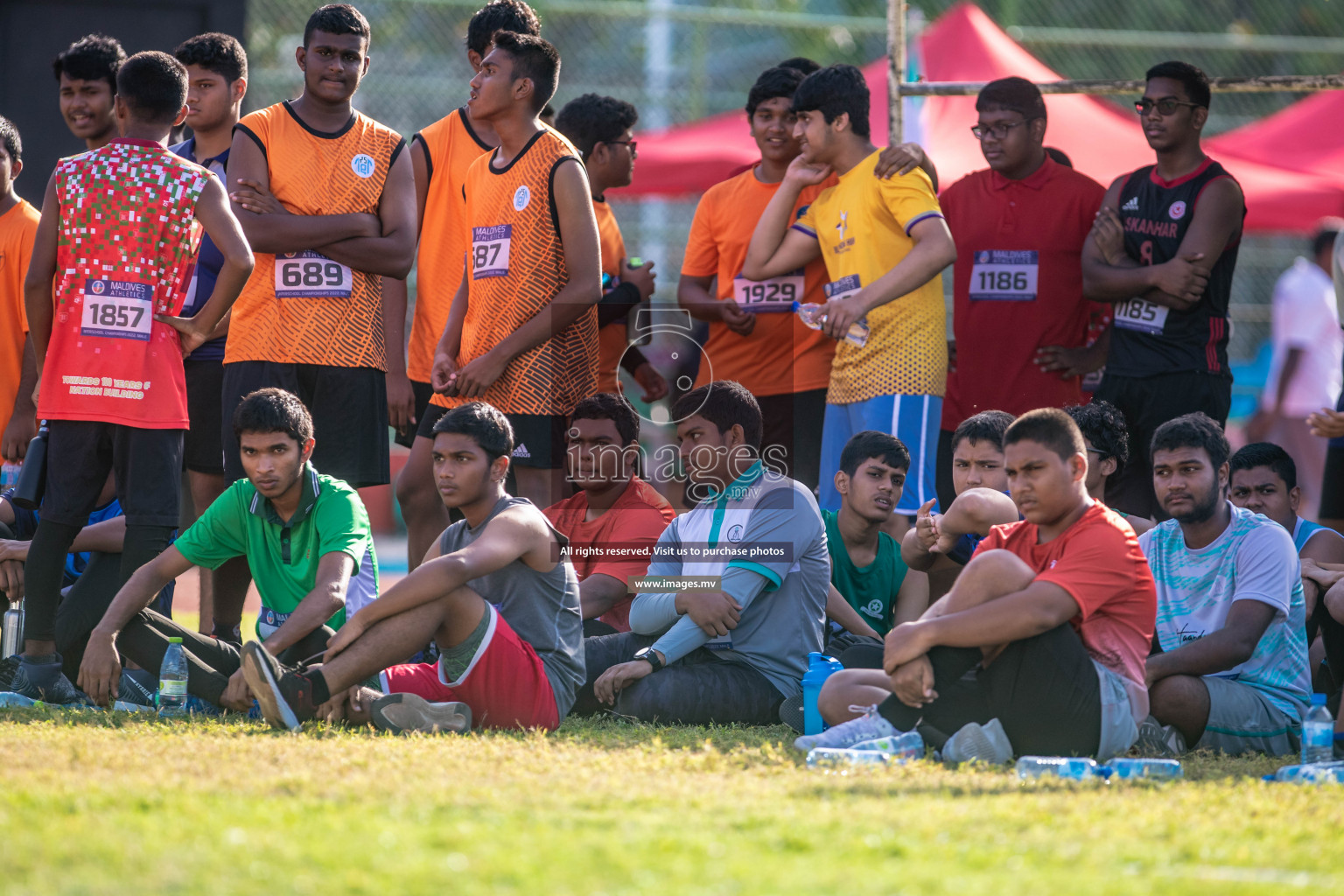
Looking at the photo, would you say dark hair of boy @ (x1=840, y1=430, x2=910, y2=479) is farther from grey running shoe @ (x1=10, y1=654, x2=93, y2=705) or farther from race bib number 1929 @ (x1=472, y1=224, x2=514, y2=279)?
grey running shoe @ (x1=10, y1=654, x2=93, y2=705)

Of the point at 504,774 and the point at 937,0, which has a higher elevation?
the point at 937,0

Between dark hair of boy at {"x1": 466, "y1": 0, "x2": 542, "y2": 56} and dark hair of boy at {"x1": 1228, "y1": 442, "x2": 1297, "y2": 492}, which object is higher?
dark hair of boy at {"x1": 466, "y1": 0, "x2": 542, "y2": 56}

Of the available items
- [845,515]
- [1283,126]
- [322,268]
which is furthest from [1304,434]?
[322,268]

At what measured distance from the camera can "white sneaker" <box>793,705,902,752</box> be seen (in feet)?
14.5

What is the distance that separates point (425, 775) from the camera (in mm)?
3795

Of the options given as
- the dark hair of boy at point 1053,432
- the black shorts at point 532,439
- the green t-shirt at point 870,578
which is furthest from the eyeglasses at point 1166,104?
the black shorts at point 532,439

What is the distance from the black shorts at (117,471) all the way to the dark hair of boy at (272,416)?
1.19ft

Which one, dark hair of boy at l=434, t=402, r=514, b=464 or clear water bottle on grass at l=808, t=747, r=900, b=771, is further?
dark hair of boy at l=434, t=402, r=514, b=464

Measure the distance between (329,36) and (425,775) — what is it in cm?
344

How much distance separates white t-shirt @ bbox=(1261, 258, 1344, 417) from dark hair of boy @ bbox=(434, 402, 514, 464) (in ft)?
28.8

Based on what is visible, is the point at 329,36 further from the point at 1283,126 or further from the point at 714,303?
the point at 1283,126

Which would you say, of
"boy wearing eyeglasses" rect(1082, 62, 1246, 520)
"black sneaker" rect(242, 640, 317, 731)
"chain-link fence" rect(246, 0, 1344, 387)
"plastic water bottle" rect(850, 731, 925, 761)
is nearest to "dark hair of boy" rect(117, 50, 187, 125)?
"black sneaker" rect(242, 640, 317, 731)

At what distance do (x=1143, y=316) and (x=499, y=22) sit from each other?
3.13 m

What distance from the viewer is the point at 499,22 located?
6.47m
